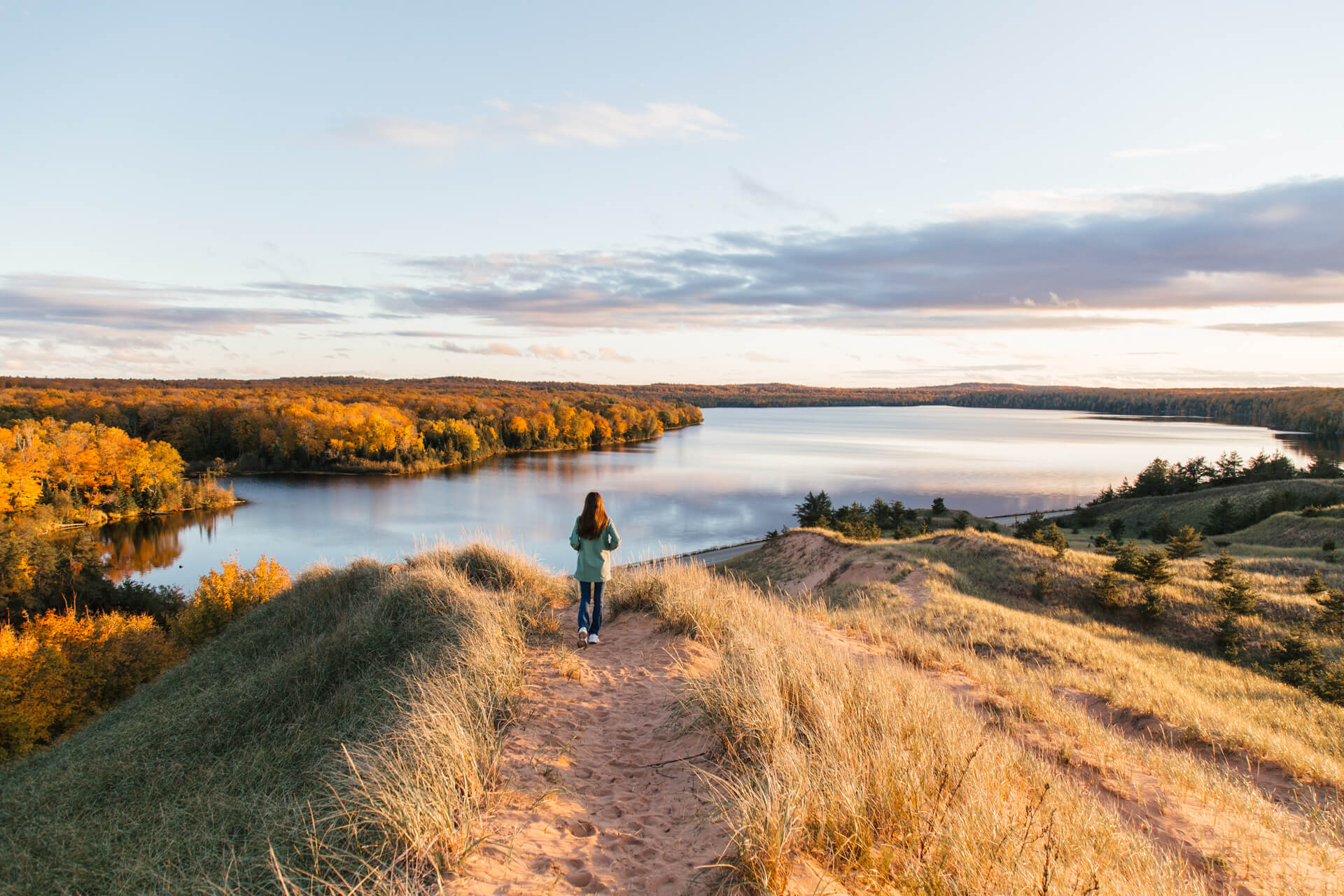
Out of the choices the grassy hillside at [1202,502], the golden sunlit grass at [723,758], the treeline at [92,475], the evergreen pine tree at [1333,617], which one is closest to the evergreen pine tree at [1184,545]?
the evergreen pine tree at [1333,617]

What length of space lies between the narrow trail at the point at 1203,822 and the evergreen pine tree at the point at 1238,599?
36.0ft

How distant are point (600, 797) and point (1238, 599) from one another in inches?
684

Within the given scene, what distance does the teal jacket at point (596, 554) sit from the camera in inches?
297

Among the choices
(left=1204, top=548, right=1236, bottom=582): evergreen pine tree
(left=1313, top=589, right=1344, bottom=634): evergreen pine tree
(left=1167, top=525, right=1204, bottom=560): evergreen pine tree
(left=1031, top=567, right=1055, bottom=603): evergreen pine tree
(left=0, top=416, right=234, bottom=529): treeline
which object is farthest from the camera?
(left=0, top=416, right=234, bottom=529): treeline

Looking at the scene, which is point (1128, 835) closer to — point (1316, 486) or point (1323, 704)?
point (1323, 704)

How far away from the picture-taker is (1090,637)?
43.5 feet

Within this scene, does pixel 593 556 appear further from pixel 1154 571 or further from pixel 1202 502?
pixel 1202 502

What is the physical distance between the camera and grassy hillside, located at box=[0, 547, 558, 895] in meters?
3.30

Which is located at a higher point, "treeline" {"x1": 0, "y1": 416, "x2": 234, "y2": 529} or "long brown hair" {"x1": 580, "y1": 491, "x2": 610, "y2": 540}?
"long brown hair" {"x1": 580, "y1": 491, "x2": 610, "y2": 540}

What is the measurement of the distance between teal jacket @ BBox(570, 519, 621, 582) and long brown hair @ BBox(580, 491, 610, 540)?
45 millimetres

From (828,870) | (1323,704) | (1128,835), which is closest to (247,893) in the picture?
(828,870)

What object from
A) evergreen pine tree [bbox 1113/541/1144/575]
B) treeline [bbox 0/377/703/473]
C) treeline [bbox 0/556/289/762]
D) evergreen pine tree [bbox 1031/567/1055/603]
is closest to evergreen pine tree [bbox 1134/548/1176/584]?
evergreen pine tree [bbox 1113/541/1144/575]

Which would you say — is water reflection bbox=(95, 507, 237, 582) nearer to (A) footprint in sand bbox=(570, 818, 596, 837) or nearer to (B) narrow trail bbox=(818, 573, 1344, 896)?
(A) footprint in sand bbox=(570, 818, 596, 837)

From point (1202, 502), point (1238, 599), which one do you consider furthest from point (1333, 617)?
point (1202, 502)
